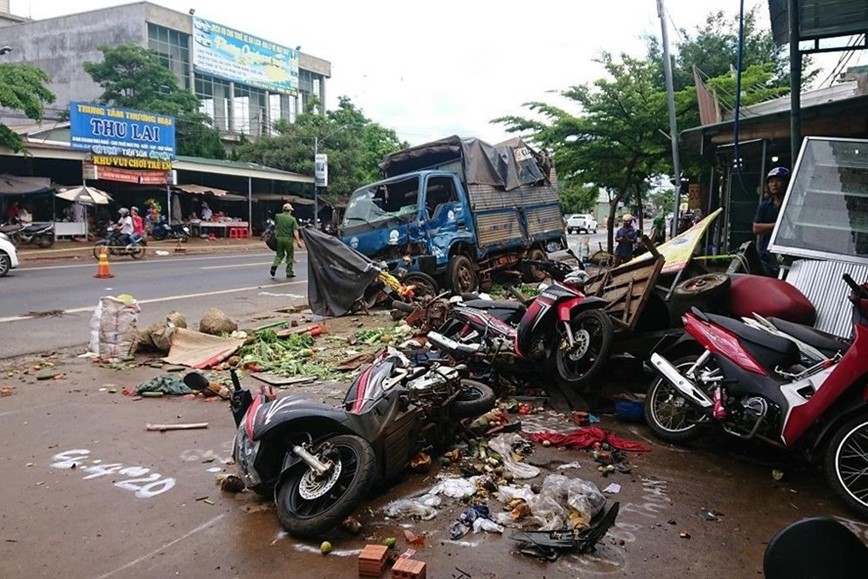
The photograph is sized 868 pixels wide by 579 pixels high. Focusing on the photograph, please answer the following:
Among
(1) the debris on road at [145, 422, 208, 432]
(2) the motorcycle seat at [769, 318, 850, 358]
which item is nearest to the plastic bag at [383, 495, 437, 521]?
(1) the debris on road at [145, 422, 208, 432]

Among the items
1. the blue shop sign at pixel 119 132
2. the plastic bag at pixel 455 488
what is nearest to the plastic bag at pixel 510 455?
the plastic bag at pixel 455 488

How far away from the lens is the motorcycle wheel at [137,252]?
20.2 m

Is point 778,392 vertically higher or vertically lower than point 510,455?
higher

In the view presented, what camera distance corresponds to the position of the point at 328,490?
3.19 meters

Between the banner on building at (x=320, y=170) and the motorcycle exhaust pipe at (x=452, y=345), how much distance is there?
2796cm

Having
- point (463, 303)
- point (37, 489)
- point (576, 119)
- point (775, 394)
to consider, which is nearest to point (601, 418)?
point (775, 394)

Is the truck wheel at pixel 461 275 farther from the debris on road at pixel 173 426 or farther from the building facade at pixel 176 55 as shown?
the building facade at pixel 176 55

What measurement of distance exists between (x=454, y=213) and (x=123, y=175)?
19330mm

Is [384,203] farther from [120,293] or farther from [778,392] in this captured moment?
[778,392]

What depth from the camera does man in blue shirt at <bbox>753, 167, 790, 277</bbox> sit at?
6.16 metres

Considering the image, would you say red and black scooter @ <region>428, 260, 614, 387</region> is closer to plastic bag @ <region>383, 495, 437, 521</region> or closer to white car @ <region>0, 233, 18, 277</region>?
plastic bag @ <region>383, 495, 437, 521</region>

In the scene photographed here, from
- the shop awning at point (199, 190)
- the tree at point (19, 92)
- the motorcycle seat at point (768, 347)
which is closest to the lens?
the motorcycle seat at point (768, 347)

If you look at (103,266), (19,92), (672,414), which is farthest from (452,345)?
(19,92)

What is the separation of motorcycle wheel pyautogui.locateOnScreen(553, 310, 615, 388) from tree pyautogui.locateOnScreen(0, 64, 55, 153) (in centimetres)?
1928
